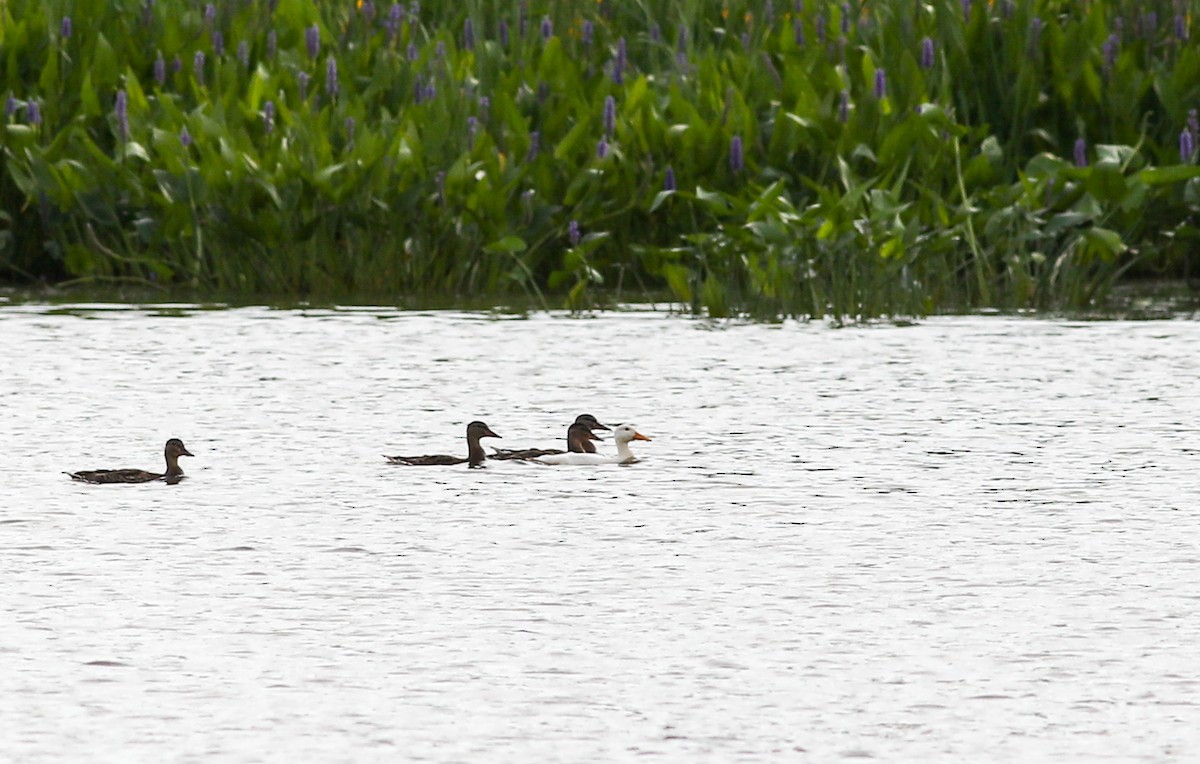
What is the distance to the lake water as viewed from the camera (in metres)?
4.64

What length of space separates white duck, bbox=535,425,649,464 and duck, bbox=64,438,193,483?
1.19 m

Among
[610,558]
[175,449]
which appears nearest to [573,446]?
[175,449]

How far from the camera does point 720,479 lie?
779 centimetres

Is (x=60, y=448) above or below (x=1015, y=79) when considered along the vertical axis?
below

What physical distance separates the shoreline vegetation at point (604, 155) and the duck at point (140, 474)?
17.5 feet

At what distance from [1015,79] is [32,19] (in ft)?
20.2

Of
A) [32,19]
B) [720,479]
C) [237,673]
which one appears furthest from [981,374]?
[32,19]

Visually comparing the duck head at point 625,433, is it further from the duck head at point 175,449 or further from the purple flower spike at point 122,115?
the purple flower spike at point 122,115

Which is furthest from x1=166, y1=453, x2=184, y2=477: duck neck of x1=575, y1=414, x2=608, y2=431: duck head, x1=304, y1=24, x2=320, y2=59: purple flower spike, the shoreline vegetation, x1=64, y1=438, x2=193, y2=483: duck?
x1=304, y1=24, x2=320, y2=59: purple flower spike

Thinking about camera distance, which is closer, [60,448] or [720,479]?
[720,479]

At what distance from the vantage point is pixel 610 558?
635 centimetres

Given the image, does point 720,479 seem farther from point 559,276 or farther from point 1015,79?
point 1015,79

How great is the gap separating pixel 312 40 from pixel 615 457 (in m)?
7.76

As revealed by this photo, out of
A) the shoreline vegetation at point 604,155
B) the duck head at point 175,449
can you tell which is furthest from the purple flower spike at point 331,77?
the duck head at point 175,449
